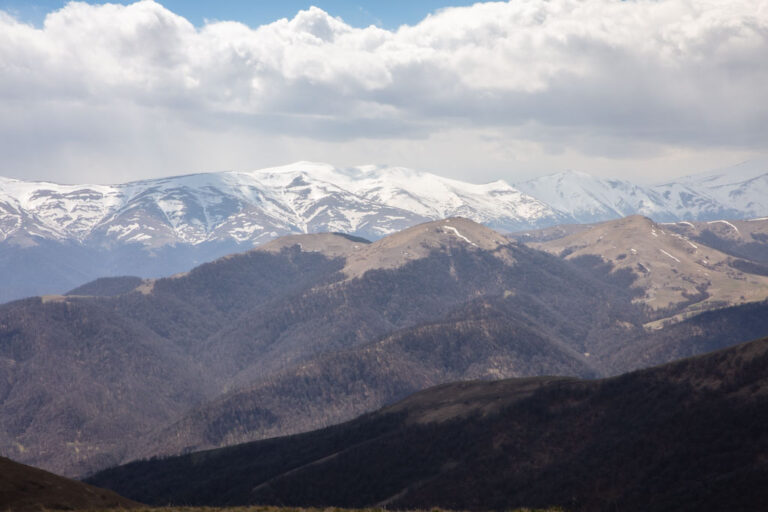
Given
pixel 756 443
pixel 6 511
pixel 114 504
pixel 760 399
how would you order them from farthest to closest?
pixel 760 399, pixel 756 443, pixel 114 504, pixel 6 511

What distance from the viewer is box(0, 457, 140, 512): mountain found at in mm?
106562

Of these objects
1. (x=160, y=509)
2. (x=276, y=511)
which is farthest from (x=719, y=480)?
(x=160, y=509)

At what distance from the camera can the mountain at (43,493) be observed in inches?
4195

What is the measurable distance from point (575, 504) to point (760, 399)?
57.4 metres

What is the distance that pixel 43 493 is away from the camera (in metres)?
113

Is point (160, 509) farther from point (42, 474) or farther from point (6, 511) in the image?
point (42, 474)

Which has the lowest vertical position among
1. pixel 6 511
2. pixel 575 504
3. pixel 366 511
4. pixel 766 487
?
pixel 575 504

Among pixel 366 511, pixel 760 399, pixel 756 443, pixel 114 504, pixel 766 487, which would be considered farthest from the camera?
pixel 760 399

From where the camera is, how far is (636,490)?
180125 millimetres

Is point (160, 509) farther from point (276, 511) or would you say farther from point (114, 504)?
point (114, 504)

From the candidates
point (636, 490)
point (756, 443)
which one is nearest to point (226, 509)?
point (636, 490)

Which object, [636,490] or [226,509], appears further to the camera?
[636,490]

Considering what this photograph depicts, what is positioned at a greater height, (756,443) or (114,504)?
(114,504)

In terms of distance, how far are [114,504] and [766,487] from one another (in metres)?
113
